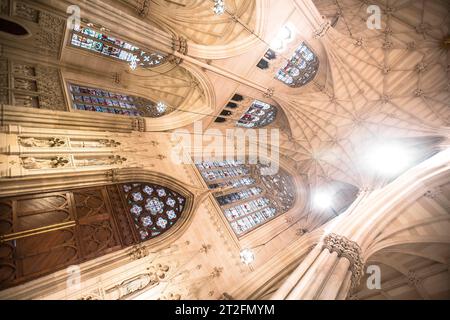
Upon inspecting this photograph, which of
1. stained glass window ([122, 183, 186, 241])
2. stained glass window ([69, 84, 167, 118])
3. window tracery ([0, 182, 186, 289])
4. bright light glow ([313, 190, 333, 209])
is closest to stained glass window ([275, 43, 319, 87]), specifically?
stained glass window ([69, 84, 167, 118])

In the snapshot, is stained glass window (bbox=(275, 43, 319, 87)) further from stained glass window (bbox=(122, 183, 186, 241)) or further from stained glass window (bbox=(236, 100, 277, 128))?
stained glass window (bbox=(122, 183, 186, 241))

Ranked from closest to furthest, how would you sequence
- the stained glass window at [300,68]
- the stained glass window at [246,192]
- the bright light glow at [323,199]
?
the stained glass window at [246,192]
the stained glass window at [300,68]
the bright light glow at [323,199]

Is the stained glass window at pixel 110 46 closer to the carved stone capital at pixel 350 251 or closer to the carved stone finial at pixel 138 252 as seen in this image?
the carved stone finial at pixel 138 252

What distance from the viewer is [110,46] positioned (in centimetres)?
1018

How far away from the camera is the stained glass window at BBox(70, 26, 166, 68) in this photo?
935cm

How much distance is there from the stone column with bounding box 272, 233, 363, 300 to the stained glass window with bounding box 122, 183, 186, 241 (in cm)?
465

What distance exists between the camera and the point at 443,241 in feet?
23.5

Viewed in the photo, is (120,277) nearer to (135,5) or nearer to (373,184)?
(135,5)

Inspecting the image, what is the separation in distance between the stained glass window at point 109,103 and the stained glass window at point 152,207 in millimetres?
3718

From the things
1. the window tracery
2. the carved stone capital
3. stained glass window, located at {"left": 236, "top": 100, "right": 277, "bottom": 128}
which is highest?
stained glass window, located at {"left": 236, "top": 100, "right": 277, "bottom": 128}

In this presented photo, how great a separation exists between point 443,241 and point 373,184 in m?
5.21

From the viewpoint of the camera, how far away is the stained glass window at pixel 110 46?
9348 millimetres

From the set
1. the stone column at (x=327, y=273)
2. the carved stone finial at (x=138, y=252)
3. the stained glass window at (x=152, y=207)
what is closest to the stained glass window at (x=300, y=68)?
the stained glass window at (x=152, y=207)

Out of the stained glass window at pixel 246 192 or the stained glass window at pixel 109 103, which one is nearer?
the stained glass window at pixel 109 103
